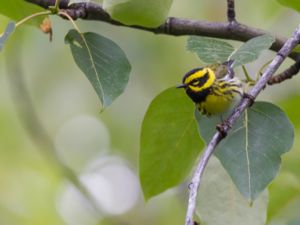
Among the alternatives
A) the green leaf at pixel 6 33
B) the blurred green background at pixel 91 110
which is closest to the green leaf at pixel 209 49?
the green leaf at pixel 6 33

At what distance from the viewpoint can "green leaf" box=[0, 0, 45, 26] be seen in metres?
2.14

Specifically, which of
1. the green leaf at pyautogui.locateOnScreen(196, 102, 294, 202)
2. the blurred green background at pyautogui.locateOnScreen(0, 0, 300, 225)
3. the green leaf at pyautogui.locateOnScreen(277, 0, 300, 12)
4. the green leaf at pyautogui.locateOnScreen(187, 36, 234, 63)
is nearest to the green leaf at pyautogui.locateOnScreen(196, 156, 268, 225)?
the green leaf at pyautogui.locateOnScreen(196, 102, 294, 202)

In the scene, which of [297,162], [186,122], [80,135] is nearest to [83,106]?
[80,135]

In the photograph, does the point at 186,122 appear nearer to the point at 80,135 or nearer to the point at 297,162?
the point at 297,162

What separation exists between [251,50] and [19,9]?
70cm

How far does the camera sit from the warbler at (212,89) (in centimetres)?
225

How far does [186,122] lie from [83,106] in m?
3.06

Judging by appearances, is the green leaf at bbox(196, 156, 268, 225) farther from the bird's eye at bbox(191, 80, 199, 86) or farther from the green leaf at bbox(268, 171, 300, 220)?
the green leaf at bbox(268, 171, 300, 220)

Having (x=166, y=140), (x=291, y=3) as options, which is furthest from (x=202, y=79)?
(x=291, y=3)

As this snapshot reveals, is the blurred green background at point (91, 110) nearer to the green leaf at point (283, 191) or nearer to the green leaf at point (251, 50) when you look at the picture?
the green leaf at point (283, 191)

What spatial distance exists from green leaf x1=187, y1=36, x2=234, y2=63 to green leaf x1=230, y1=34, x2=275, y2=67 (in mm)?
51

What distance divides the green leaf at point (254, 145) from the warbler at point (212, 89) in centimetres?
16

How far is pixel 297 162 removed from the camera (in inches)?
111

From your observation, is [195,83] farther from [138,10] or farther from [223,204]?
[138,10]
